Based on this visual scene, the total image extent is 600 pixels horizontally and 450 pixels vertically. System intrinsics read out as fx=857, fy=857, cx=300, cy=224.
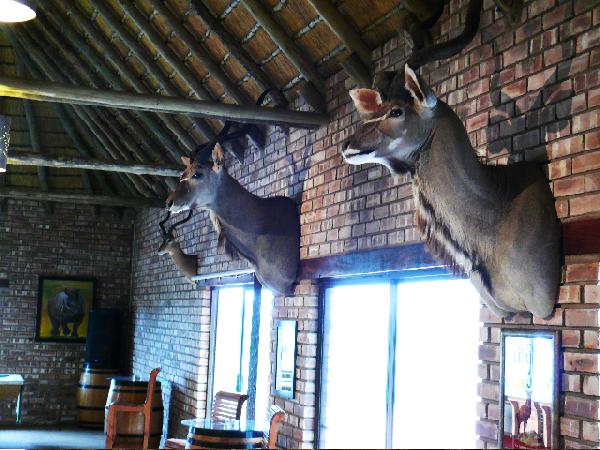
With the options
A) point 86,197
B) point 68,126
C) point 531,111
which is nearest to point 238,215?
point 531,111

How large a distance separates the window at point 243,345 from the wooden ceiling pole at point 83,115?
312 centimetres

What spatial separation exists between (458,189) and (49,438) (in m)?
8.51

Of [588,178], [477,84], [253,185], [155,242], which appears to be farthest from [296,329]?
[155,242]

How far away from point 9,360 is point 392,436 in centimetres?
917

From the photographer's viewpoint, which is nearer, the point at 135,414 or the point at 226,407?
the point at 226,407

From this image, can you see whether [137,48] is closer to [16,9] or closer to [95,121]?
[95,121]

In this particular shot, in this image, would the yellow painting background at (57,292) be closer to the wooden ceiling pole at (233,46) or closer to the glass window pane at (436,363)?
the wooden ceiling pole at (233,46)

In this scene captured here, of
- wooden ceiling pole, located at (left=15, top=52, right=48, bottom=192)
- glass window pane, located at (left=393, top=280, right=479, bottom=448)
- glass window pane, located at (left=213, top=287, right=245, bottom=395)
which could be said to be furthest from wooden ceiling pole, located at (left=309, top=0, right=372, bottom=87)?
wooden ceiling pole, located at (left=15, top=52, right=48, bottom=192)

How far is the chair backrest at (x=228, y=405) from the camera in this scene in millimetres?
7363

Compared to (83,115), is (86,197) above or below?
below

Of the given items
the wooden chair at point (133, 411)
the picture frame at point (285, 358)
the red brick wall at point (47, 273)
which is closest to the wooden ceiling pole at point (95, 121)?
the red brick wall at point (47, 273)

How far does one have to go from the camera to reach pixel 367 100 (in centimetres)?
409

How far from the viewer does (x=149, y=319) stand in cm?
1184

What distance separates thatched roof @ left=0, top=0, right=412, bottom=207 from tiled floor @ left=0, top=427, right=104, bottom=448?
10.8 feet
